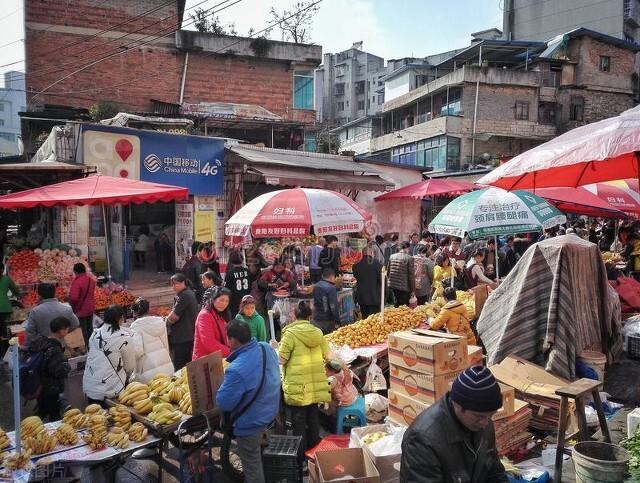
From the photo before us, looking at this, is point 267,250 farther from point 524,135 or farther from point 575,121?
point 575,121

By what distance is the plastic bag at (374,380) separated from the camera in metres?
6.49

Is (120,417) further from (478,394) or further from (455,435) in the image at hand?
(478,394)

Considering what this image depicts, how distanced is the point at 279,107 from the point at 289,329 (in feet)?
64.7

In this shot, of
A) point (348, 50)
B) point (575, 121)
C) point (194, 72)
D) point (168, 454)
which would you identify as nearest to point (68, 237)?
point (168, 454)

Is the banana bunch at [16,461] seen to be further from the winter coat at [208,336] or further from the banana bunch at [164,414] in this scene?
the winter coat at [208,336]

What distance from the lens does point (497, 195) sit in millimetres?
8141

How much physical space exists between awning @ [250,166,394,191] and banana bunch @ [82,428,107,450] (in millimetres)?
9301

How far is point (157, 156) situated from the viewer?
12961 mm

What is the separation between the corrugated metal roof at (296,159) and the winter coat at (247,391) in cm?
969

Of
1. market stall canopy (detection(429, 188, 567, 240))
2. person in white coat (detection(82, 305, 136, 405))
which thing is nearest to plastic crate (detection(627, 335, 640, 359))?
market stall canopy (detection(429, 188, 567, 240))

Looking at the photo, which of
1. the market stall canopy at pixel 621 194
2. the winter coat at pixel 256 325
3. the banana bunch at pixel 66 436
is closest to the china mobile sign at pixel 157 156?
Result: the winter coat at pixel 256 325

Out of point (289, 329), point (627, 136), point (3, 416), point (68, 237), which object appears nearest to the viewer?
point (627, 136)

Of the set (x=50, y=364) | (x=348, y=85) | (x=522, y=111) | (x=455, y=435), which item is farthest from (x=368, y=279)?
(x=348, y=85)

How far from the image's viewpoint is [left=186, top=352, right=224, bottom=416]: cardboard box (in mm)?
4828
